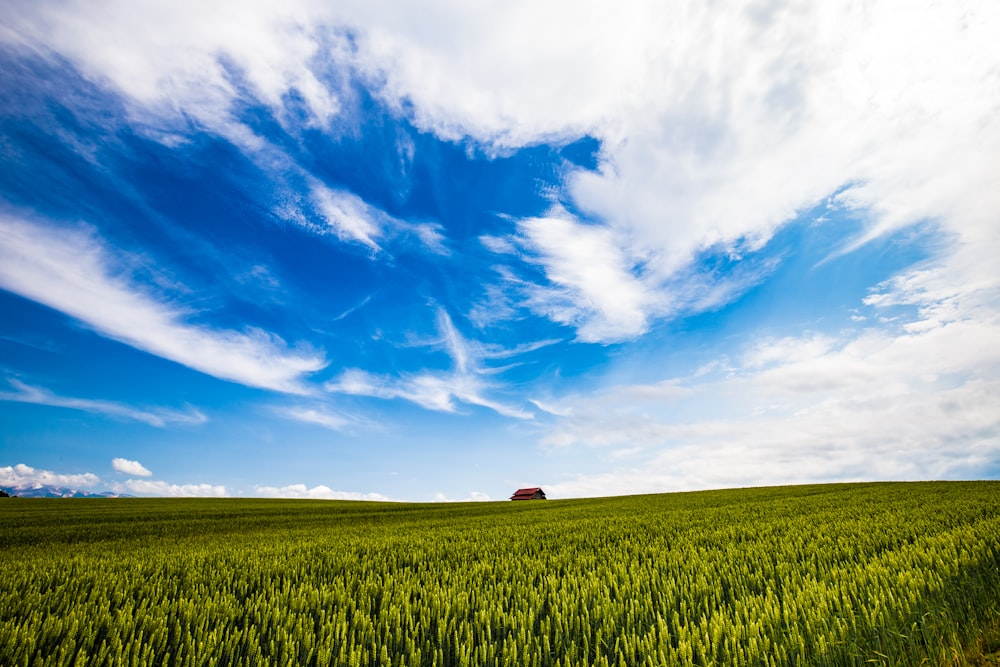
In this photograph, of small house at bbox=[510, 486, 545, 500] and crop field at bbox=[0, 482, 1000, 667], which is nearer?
crop field at bbox=[0, 482, 1000, 667]

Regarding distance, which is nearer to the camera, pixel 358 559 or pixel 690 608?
pixel 690 608

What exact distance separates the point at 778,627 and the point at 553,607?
5.23ft

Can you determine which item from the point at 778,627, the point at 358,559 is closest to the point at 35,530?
the point at 358,559

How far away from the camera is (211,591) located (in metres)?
5.14

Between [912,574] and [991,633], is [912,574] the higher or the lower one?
the higher one

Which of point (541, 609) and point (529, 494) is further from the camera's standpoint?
point (529, 494)

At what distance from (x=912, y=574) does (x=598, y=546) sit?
4.29 m

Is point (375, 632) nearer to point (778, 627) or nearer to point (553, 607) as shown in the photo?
point (553, 607)

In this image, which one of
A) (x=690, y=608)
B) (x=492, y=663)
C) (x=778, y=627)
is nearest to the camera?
(x=492, y=663)

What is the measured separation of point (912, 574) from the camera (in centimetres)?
432

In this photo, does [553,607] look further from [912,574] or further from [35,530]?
[35,530]

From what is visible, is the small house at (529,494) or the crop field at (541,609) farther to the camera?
the small house at (529,494)

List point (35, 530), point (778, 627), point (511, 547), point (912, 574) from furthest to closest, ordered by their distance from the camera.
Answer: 1. point (35, 530)
2. point (511, 547)
3. point (912, 574)
4. point (778, 627)

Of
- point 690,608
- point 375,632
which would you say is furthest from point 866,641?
point 375,632
